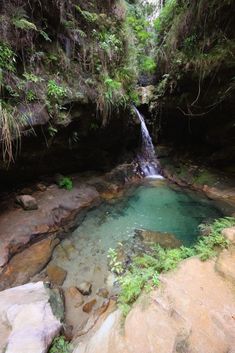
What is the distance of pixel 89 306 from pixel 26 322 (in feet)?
2.95

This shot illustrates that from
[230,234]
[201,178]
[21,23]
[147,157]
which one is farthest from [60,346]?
[147,157]

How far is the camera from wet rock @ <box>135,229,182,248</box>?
4.05 metres

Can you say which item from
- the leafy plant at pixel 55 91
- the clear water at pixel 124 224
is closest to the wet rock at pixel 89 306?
the clear water at pixel 124 224

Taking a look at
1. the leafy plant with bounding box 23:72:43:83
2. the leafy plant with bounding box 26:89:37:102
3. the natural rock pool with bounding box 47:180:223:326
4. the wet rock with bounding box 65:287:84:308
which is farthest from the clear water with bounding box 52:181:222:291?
the leafy plant with bounding box 23:72:43:83

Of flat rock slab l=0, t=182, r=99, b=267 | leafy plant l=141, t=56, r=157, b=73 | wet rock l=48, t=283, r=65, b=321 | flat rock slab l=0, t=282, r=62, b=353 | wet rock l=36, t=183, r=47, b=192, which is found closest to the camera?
flat rock slab l=0, t=282, r=62, b=353

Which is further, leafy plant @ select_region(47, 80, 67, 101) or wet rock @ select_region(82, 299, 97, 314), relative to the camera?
leafy plant @ select_region(47, 80, 67, 101)

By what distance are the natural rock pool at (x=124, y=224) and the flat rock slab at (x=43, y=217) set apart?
353 mm

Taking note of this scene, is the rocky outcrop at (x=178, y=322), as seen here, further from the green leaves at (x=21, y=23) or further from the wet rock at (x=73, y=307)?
the green leaves at (x=21, y=23)

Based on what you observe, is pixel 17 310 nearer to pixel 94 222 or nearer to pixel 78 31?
pixel 94 222

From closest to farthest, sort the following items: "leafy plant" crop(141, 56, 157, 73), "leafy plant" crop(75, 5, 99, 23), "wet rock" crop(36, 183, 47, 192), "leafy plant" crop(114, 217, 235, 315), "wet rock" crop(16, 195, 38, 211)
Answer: "leafy plant" crop(114, 217, 235, 315) → "wet rock" crop(16, 195, 38, 211) → "leafy plant" crop(75, 5, 99, 23) → "wet rock" crop(36, 183, 47, 192) → "leafy plant" crop(141, 56, 157, 73)

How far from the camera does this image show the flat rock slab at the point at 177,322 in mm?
1695

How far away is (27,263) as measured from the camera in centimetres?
343

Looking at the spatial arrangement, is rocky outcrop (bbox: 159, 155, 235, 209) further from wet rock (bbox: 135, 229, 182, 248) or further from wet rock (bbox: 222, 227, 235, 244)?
wet rock (bbox: 222, 227, 235, 244)

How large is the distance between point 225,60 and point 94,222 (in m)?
4.74
